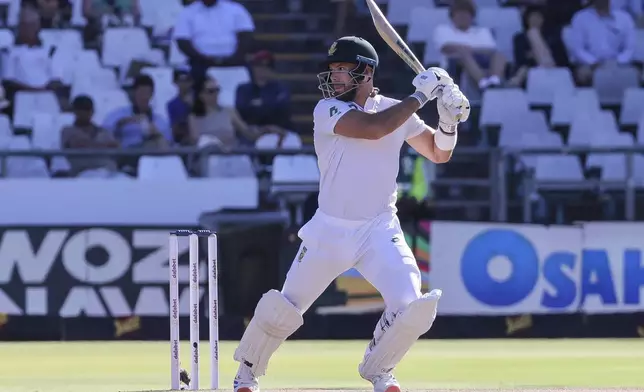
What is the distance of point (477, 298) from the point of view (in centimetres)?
1198

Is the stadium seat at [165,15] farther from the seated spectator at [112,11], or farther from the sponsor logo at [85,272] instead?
the sponsor logo at [85,272]

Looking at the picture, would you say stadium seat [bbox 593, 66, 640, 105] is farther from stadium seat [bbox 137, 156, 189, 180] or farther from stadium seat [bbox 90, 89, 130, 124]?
stadium seat [bbox 90, 89, 130, 124]

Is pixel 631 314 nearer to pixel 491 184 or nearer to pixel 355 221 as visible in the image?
pixel 491 184

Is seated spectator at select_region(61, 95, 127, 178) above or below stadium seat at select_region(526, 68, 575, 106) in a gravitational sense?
below

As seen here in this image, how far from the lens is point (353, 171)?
6453 mm

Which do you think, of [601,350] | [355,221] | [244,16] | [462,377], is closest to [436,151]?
[355,221]

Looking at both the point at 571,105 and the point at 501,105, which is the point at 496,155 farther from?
the point at 571,105

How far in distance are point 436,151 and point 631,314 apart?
19.4 ft

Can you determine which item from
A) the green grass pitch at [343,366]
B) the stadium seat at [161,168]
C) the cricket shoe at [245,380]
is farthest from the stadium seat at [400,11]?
the cricket shoe at [245,380]

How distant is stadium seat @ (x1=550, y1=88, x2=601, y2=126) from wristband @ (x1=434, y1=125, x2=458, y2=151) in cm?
806

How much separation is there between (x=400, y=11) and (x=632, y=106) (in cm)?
269

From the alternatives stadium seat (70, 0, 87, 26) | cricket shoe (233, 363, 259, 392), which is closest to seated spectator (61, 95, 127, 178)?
stadium seat (70, 0, 87, 26)

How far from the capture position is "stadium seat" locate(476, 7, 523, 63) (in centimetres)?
Answer: 1543

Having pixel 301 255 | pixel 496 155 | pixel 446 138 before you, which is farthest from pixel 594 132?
pixel 301 255
